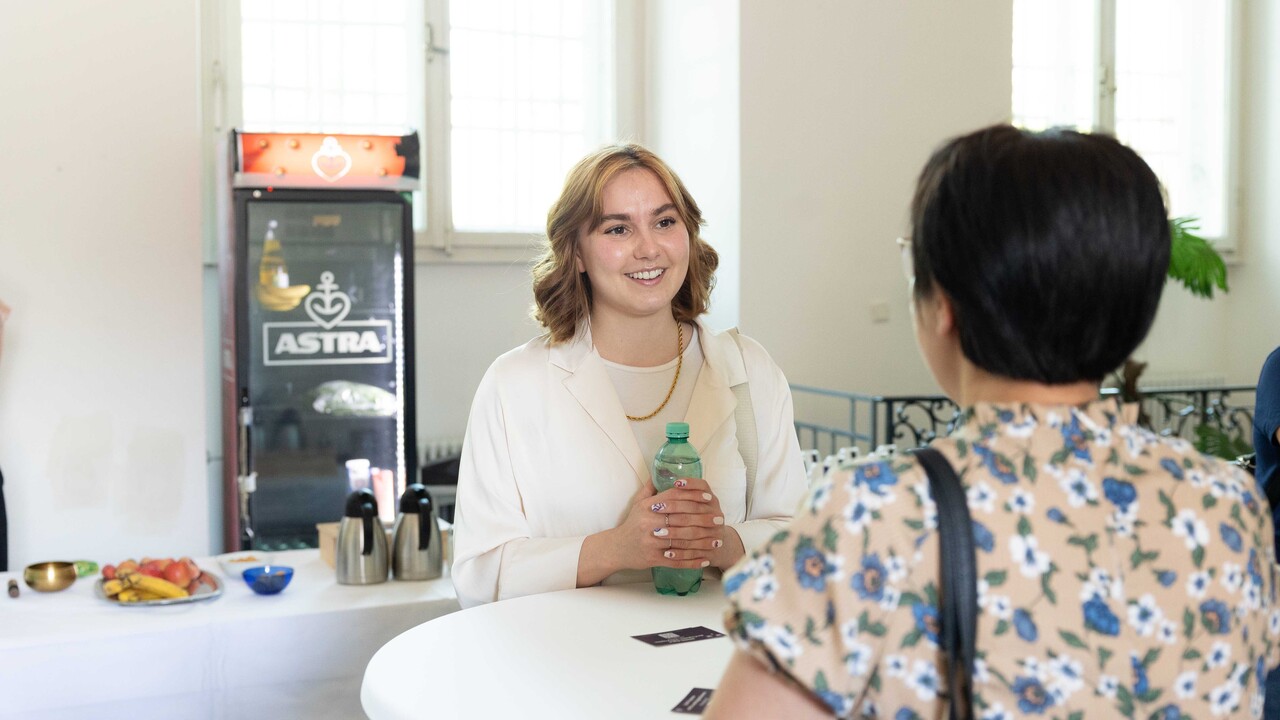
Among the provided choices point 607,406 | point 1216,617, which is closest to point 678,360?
point 607,406

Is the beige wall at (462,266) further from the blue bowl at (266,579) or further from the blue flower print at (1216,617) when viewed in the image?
→ the blue flower print at (1216,617)

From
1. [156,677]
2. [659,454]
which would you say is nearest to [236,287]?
[156,677]

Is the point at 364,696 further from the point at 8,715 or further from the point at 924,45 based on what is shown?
the point at 924,45

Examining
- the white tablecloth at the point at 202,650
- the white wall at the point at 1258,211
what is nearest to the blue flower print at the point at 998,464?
the white tablecloth at the point at 202,650

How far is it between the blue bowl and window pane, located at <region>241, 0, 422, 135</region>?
2.76 metres

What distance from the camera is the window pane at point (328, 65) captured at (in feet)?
15.8

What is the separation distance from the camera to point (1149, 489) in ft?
2.62

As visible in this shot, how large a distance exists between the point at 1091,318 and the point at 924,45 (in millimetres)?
4641

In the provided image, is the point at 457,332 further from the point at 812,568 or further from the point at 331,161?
the point at 812,568

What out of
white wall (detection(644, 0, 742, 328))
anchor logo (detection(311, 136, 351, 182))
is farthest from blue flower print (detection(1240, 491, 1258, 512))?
white wall (detection(644, 0, 742, 328))

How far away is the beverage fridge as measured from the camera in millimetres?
3820

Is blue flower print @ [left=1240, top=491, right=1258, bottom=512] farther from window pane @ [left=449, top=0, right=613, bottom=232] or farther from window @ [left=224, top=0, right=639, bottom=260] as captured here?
window pane @ [left=449, top=0, right=613, bottom=232]

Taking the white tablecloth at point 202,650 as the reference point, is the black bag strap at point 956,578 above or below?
above

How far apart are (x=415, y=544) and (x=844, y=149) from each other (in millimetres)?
3100
